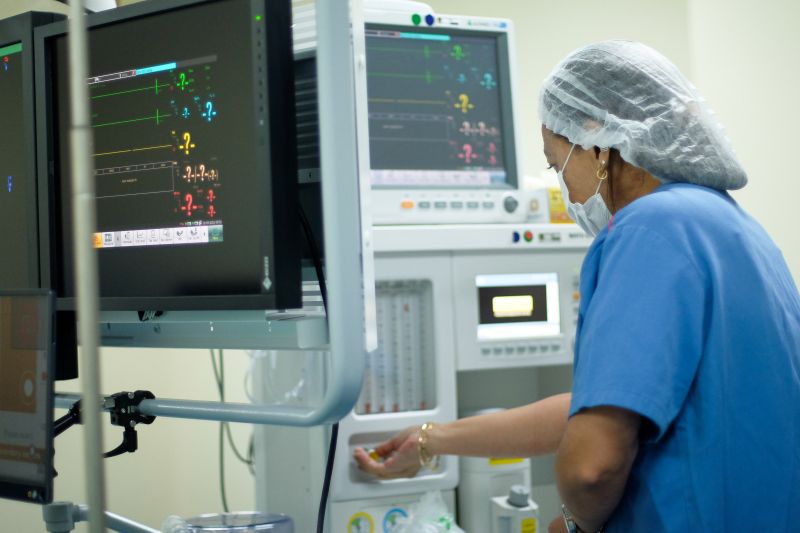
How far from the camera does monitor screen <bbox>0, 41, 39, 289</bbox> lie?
3.80ft

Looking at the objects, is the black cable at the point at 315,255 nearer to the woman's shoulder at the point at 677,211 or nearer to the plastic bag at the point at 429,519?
the woman's shoulder at the point at 677,211

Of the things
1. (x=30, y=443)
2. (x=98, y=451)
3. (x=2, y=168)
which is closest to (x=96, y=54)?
(x=2, y=168)

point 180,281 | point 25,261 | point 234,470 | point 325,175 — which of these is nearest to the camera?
point 325,175

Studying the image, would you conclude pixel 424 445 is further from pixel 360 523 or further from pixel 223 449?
pixel 223 449

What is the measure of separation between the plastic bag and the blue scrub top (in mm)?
676

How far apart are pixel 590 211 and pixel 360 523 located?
846mm

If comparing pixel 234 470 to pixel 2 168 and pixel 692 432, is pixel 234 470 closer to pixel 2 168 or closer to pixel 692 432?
pixel 2 168

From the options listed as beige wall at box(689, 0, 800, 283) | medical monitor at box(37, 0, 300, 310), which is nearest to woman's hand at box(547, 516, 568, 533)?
medical monitor at box(37, 0, 300, 310)

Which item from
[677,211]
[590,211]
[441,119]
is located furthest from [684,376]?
[441,119]

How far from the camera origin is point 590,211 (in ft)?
4.16

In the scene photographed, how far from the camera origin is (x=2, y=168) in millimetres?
1206

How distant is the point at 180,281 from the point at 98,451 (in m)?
0.49

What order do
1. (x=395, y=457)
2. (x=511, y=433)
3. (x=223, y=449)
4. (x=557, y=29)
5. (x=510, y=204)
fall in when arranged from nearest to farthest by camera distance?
(x=511, y=433) < (x=395, y=457) < (x=510, y=204) < (x=223, y=449) < (x=557, y=29)

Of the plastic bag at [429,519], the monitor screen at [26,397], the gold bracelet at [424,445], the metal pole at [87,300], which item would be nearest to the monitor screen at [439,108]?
the gold bracelet at [424,445]
